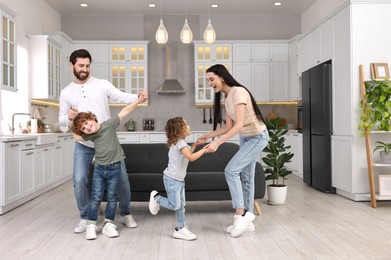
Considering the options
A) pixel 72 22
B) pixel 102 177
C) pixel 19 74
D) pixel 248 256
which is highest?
pixel 72 22

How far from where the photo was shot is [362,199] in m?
5.16

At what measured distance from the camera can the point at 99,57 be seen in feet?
28.5

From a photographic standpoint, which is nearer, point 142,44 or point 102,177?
point 102,177

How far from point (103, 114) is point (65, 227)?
1.12 meters

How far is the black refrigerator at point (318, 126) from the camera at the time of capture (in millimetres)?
5797

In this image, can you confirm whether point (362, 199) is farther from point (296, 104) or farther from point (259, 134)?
point (296, 104)

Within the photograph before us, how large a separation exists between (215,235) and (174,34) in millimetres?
6106

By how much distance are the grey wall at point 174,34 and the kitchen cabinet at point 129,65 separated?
0.95 ft

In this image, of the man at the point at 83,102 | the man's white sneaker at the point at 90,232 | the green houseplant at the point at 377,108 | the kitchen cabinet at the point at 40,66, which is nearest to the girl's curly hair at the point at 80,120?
the man at the point at 83,102

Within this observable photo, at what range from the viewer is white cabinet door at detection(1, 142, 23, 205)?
458cm

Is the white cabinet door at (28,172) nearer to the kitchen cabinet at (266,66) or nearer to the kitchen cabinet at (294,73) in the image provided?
the kitchen cabinet at (266,66)

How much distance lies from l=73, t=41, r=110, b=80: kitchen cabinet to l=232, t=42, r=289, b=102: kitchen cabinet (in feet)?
8.36

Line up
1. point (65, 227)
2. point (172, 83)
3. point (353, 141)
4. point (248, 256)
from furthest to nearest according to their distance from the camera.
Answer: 1. point (172, 83)
2. point (353, 141)
3. point (65, 227)
4. point (248, 256)

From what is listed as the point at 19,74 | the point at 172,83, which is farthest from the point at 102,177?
the point at 172,83
